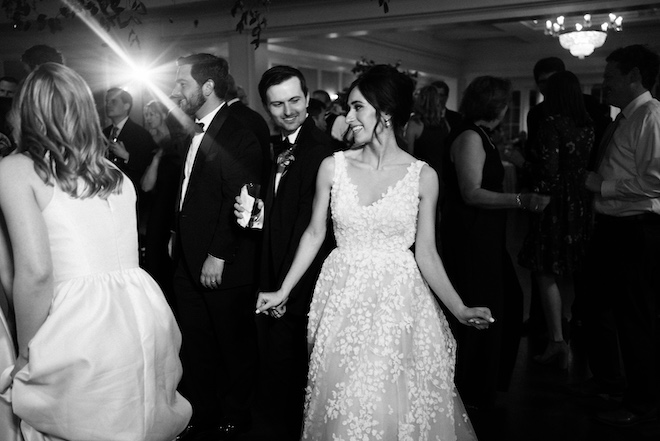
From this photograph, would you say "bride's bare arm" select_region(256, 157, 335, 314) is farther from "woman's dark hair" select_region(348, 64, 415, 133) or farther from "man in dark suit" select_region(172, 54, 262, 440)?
"man in dark suit" select_region(172, 54, 262, 440)

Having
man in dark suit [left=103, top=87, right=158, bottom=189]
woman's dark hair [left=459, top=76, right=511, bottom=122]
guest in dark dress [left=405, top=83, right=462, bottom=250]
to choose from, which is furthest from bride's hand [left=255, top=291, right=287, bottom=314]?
guest in dark dress [left=405, top=83, right=462, bottom=250]

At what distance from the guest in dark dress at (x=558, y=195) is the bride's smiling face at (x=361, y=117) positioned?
1514 millimetres

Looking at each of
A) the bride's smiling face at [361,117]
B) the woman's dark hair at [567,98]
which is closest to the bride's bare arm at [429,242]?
the bride's smiling face at [361,117]

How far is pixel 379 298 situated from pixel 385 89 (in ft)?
2.39

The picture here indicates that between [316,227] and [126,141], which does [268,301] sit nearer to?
[316,227]

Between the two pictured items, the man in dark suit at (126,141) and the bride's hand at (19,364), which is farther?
the man in dark suit at (126,141)

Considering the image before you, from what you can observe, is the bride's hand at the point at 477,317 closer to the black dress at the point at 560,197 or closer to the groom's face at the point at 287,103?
the groom's face at the point at 287,103

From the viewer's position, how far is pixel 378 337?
2162 millimetres

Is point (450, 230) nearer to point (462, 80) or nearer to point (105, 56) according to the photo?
point (105, 56)

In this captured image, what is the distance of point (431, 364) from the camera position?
2.21 m

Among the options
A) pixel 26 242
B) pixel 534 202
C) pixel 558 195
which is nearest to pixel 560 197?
pixel 558 195

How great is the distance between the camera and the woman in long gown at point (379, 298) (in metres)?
2.13

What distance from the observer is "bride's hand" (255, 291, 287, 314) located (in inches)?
89.0

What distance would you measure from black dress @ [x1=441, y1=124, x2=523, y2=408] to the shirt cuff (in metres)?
0.45
